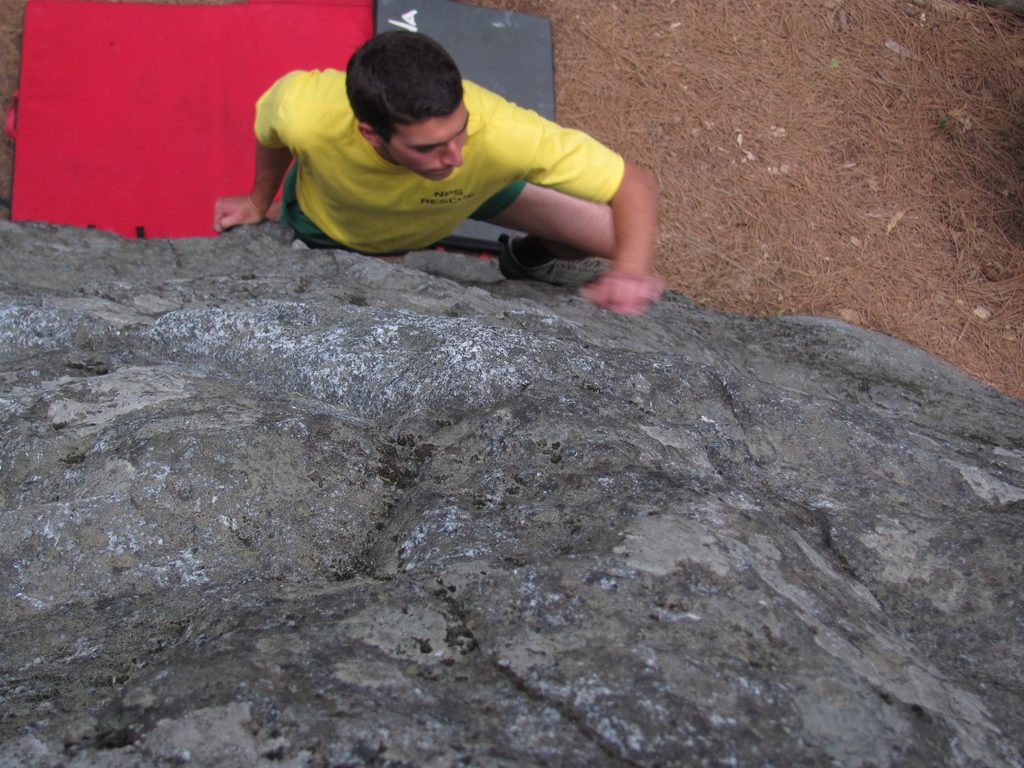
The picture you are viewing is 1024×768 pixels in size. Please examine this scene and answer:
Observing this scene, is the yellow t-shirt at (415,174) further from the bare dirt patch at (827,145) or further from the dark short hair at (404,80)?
the bare dirt patch at (827,145)

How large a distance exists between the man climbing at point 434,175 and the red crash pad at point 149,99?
784mm

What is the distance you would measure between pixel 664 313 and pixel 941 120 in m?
2.68

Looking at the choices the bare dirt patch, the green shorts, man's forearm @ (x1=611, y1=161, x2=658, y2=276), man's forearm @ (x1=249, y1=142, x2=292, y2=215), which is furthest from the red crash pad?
man's forearm @ (x1=611, y1=161, x2=658, y2=276)

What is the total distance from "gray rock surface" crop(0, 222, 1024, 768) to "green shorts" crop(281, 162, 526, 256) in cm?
77

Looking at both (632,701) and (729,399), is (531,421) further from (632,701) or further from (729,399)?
(632,701)

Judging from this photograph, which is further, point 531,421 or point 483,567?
point 531,421

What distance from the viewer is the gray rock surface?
949mm

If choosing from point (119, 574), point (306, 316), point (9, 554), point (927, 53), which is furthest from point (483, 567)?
point (927, 53)

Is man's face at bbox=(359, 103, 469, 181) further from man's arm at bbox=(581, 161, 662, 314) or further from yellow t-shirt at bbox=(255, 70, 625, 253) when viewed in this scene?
man's arm at bbox=(581, 161, 662, 314)

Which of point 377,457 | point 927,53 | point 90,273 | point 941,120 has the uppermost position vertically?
point 927,53

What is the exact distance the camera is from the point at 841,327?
2562 millimetres

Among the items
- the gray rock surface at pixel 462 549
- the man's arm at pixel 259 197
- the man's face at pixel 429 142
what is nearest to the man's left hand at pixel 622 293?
the gray rock surface at pixel 462 549

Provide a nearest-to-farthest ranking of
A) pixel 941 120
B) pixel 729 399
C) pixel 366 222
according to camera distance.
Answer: pixel 729 399
pixel 366 222
pixel 941 120

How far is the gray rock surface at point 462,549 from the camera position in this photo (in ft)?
3.11
